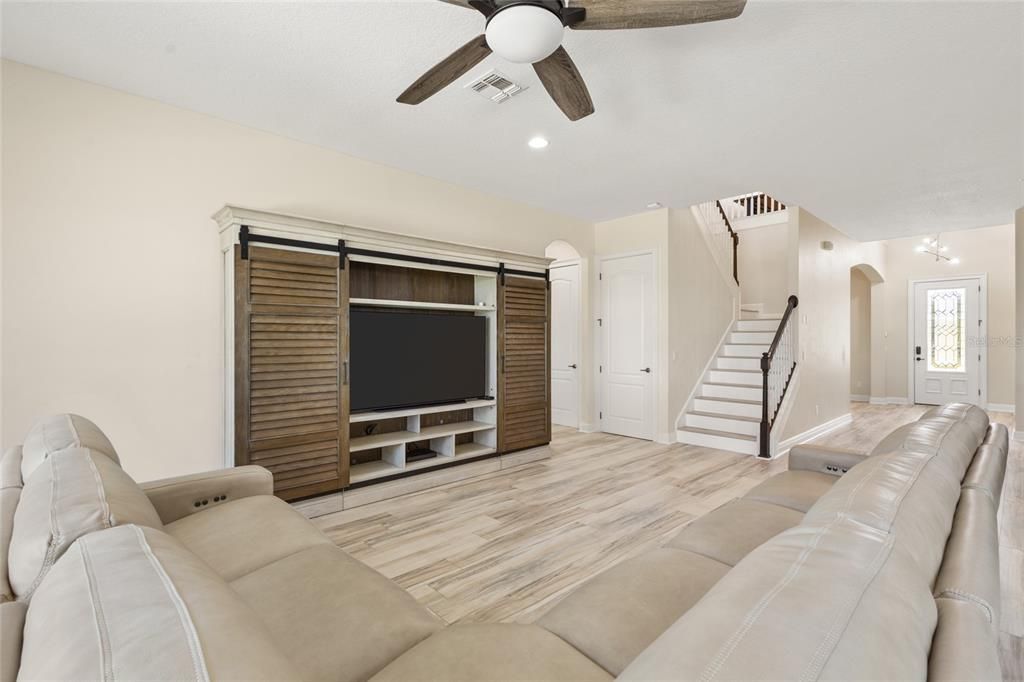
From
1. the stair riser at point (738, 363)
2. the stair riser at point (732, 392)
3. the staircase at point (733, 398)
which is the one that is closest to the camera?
the staircase at point (733, 398)

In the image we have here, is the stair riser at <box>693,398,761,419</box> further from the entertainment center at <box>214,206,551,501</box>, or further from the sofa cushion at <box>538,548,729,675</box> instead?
the sofa cushion at <box>538,548,729,675</box>

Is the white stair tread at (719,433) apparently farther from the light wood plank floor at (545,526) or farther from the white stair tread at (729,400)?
the white stair tread at (729,400)

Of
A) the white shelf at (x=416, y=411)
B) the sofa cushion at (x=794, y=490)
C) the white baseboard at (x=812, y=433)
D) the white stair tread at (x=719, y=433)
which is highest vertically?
the white shelf at (x=416, y=411)

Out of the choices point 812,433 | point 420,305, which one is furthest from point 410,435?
point 812,433

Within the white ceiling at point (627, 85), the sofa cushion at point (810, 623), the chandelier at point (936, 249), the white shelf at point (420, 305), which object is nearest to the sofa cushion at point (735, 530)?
the sofa cushion at point (810, 623)

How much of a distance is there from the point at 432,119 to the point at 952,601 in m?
3.36

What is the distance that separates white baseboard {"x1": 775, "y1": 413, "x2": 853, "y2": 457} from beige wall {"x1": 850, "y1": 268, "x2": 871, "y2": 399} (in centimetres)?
306

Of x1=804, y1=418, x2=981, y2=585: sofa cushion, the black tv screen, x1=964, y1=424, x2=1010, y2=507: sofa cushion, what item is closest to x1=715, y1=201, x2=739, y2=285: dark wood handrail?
the black tv screen

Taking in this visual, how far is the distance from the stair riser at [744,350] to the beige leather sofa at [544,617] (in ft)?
14.0

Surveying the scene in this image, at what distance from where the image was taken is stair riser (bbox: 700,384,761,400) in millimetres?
5691

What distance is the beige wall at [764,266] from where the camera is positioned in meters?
7.50

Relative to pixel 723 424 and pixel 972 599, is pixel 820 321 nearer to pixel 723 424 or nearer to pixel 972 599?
pixel 723 424

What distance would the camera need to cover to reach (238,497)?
2.21 meters

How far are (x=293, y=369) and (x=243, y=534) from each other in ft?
4.87
